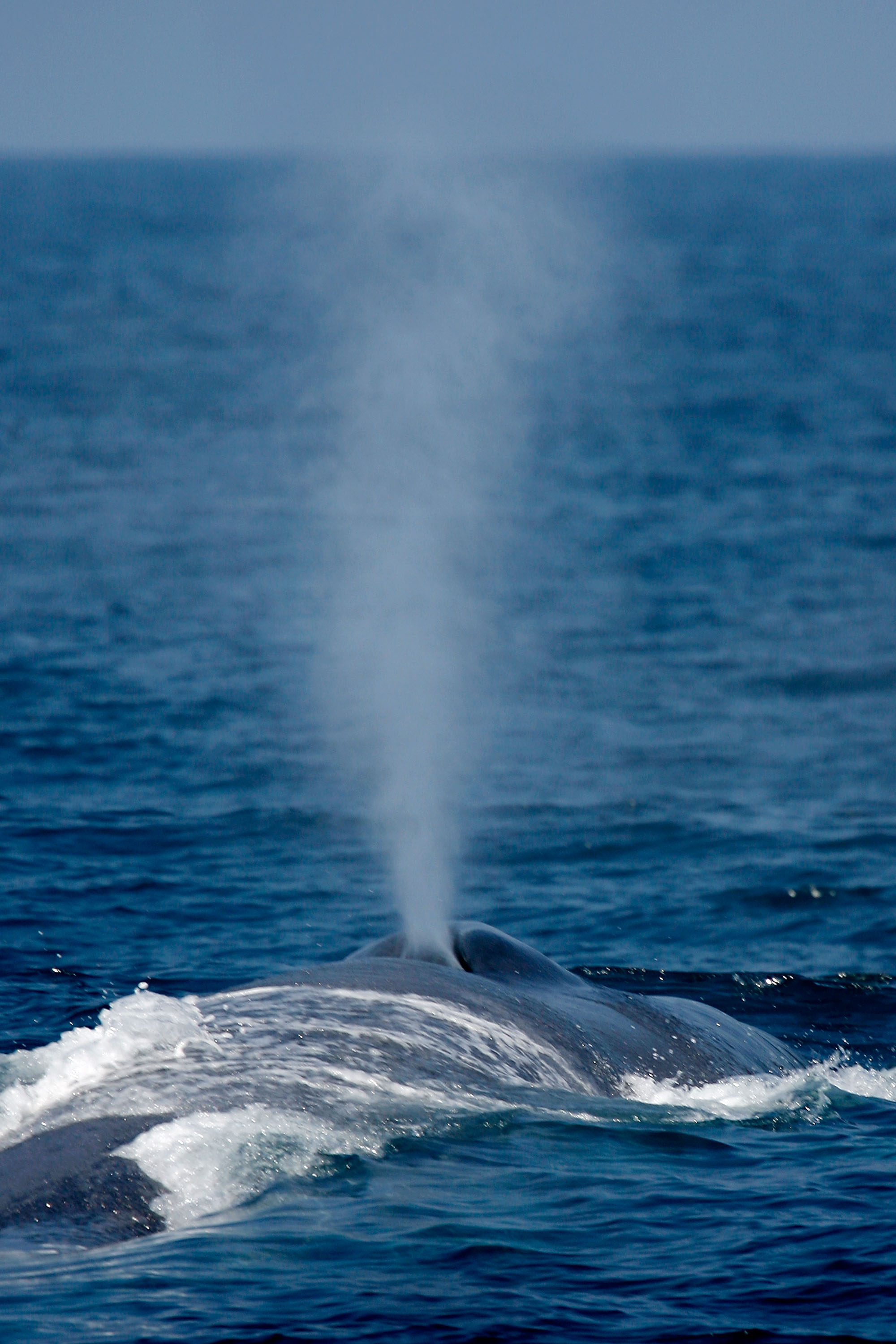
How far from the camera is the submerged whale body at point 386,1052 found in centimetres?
869

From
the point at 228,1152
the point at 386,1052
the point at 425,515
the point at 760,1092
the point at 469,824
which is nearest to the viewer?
the point at 228,1152

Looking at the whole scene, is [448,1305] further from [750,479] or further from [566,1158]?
[750,479]

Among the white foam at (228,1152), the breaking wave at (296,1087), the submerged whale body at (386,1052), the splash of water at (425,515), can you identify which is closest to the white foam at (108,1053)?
the breaking wave at (296,1087)

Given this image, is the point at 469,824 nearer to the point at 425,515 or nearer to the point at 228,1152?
the point at 228,1152

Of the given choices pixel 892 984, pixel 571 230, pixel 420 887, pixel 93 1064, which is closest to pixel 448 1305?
pixel 93 1064

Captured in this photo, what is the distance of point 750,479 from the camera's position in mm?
44500

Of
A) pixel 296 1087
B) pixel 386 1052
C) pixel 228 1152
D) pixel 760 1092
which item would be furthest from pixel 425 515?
pixel 228 1152

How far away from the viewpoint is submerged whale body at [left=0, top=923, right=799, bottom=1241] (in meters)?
8.69

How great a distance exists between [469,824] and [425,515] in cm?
2670

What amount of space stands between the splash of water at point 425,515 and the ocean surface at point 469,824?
0.76ft

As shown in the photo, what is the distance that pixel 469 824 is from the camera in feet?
66.6

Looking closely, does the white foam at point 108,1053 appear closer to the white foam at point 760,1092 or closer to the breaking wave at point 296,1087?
the breaking wave at point 296,1087

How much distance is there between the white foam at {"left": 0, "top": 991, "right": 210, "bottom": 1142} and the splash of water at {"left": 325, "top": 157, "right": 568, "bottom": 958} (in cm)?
195

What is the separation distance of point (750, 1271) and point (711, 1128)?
1820mm
